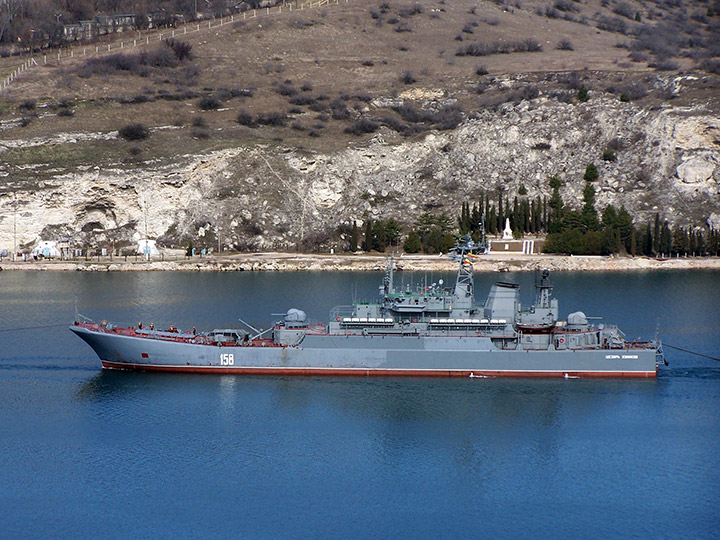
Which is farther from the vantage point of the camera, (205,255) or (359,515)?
(205,255)

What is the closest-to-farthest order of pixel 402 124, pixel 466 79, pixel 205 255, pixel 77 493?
pixel 77 493 → pixel 205 255 → pixel 402 124 → pixel 466 79

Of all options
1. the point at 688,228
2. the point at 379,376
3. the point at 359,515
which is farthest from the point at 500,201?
the point at 359,515

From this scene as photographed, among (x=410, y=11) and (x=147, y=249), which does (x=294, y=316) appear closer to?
(x=147, y=249)

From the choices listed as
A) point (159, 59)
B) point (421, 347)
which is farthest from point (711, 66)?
point (421, 347)

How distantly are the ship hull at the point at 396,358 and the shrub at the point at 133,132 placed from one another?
87905mm

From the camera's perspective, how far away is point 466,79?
161 meters

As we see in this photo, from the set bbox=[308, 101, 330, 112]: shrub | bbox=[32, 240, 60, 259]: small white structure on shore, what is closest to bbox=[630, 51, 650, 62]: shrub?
bbox=[308, 101, 330, 112]: shrub

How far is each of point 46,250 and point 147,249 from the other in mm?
13521

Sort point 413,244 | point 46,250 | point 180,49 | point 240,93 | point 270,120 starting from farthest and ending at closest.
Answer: point 180,49, point 240,93, point 270,120, point 413,244, point 46,250

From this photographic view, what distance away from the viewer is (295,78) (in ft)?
533

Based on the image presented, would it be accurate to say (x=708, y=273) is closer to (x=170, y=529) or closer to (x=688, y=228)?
(x=688, y=228)

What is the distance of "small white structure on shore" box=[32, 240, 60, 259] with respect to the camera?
114938 mm

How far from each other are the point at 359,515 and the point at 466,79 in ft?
452

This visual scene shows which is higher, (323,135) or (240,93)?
(240,93)
